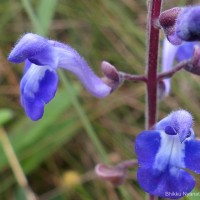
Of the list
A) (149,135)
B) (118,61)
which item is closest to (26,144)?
(118,61)

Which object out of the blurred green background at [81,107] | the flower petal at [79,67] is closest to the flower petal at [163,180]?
the flower petal at [79,67]

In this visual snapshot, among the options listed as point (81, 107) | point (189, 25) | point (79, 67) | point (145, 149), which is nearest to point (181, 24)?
point (189, 25)

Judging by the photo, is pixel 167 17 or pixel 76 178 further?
pixel 76 178

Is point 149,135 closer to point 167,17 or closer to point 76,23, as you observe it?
point 167,17

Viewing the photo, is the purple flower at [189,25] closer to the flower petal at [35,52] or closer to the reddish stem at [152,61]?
the reddish stem at [152,61]

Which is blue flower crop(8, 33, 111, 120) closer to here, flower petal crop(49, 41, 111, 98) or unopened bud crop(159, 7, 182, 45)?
flower petal crop(49, 41, 111, 98)

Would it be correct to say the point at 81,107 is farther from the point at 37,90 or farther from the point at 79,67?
the point at 37,90

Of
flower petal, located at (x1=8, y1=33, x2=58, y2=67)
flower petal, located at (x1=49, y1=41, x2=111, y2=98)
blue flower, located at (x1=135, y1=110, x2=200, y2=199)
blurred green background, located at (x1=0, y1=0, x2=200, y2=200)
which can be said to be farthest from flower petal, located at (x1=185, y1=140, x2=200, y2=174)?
blurred green background, located at (x1=0, y1=0, x2=200, y2=200)
